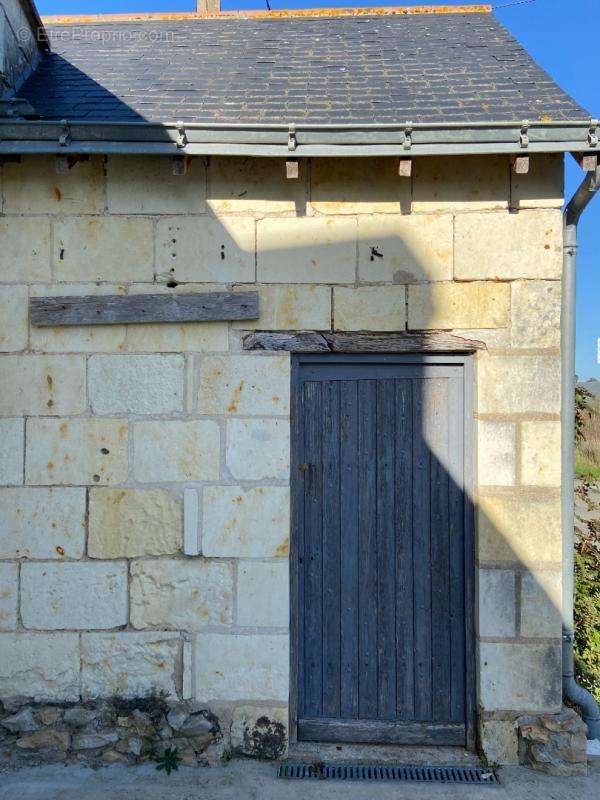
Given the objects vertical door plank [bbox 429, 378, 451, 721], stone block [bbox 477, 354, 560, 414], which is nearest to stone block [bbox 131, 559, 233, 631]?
vertical door plank [bbox 429, 378, 451, 721]

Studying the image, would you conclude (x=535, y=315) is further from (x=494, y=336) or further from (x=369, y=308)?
(x=369, y=308)

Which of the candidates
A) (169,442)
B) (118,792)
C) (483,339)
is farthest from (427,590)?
(118,792)

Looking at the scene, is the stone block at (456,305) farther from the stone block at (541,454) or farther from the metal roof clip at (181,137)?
the metal roof clip at (181,137)

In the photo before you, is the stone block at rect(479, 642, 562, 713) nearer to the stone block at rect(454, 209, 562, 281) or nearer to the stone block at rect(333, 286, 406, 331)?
the stone block at rect(333, 286, 406, 331)

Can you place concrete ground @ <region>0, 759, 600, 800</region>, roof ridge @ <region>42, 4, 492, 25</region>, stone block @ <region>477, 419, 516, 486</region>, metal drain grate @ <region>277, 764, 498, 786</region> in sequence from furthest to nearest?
roof ridge @ <region>42, 4, 492, 25</region>
stone block @ <region>477, 419, 516, 486</region>
metal drain grate @ <region>277, 764, 498, 786</region>
concrete ground @ <region>0, 759, 600, 800</region>

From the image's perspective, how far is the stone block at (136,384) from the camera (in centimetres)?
295

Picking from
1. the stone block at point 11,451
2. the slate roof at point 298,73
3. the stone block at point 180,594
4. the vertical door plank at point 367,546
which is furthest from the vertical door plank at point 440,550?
the stone block at point 11,451

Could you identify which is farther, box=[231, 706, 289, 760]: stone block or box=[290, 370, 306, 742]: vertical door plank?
box=[290, 370, 306, 742]: vertical door plank

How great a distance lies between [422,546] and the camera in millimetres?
3012

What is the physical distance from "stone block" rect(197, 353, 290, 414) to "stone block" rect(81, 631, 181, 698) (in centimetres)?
129

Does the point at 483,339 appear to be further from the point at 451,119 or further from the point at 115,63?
the point at 115,63

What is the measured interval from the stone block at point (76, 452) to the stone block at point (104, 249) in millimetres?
821

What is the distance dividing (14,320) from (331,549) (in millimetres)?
2199

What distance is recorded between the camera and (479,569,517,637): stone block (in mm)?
2877
